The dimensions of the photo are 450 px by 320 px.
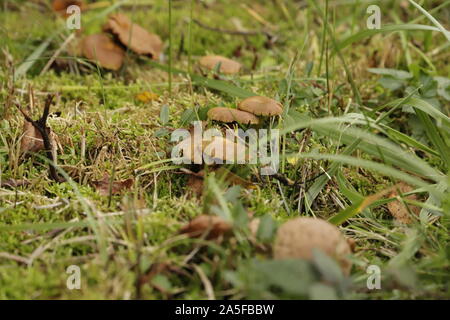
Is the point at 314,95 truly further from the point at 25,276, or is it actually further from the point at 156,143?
the point at 25,276

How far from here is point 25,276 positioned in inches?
52.8

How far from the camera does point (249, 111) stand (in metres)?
1.88

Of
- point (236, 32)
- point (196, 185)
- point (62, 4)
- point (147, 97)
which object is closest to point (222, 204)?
point (196, 185)

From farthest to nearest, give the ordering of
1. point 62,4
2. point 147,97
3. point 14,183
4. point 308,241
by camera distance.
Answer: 1. point 62,4
2. point 147,97
3. point 14,183
4. point 308,241

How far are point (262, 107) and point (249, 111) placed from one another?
52 millimetres

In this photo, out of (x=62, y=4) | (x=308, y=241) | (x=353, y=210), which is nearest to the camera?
(x=308, y=241)

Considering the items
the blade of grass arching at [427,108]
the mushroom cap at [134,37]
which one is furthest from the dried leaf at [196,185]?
the mushroom cap at [134,37]

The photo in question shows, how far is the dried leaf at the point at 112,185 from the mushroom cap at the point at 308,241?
2.15 feet

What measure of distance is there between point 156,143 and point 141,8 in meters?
1.97

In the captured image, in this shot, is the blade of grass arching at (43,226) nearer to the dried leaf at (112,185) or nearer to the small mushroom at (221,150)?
the dried leaf at (112,185)

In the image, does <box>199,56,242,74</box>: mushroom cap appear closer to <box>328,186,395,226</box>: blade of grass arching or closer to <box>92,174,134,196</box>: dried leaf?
<box>92,174,134,196</box>: dried leaf

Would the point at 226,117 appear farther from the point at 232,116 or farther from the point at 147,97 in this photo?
the point at 147,97

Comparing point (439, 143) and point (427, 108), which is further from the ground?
point (427, 108)

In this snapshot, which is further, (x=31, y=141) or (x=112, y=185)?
(x=31, y=141)
